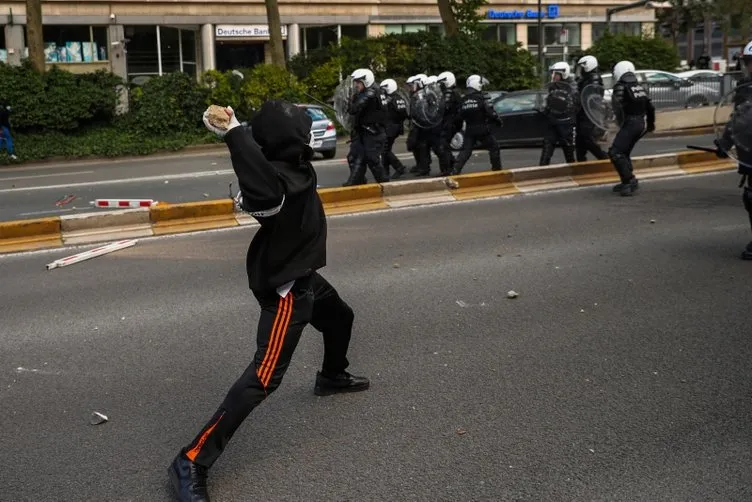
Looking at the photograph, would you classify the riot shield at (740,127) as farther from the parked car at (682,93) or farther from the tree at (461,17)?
the tree at (461,17)

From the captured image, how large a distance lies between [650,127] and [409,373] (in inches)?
296

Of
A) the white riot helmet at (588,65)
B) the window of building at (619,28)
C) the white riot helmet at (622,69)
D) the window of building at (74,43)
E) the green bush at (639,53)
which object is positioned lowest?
the white riot helmet at (622,69)

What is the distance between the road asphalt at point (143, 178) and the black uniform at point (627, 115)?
4.34 metres

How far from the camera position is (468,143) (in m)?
13.7

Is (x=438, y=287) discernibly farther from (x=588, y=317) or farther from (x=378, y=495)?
(x=378, y=495)

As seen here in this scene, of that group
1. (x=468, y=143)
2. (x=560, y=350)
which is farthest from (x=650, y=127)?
(x=560, y=350)

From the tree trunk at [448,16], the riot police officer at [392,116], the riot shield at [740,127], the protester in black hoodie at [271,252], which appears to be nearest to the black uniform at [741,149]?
the riot shield at [740,127]

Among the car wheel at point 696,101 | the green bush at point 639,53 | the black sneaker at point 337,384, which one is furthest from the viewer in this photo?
the green bush at point 639,53

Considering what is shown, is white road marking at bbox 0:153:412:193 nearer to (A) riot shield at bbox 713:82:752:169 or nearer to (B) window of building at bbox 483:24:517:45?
(A) riot shield at bbox 713:82:752:169

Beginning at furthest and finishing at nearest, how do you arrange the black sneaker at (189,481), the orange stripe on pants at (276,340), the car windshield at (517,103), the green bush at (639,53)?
1. the green bush at (639,53)
2. the car windshield at (517,103)
3. the orange stripe on pants at (276,340)
4. the black sneaker at (189,481)

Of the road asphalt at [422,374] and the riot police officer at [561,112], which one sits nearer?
the road asphalt at [422,374]

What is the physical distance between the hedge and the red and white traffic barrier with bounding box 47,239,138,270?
1535 centimetres

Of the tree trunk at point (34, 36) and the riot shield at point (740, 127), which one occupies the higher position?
the tree trunk at point (34, 36)

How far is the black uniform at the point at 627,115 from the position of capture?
11.5m
